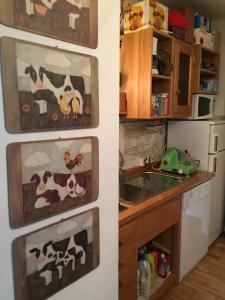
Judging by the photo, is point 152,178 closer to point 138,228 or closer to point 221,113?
point 138,228

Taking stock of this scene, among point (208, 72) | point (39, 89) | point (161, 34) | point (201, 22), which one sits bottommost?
point (39, 89)

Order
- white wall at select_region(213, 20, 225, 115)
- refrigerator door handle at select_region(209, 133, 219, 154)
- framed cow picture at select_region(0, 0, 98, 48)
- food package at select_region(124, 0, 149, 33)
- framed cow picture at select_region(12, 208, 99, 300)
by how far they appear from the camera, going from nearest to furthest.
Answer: framed cow picture at select_region(0, 0, 98, 48), framed cow picture at select_region(12, 208, 99, 300), food package at select_region(124, 0, 149, 33), refrigerator door handle at select_region(209, 133, 219, 154), white wall at select_region(213, 20, 225, 115)

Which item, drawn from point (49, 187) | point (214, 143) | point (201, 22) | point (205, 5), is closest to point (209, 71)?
point (201, 22)

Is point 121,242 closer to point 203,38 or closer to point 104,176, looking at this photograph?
point 104,176

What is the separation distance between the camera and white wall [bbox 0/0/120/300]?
0.83 metres

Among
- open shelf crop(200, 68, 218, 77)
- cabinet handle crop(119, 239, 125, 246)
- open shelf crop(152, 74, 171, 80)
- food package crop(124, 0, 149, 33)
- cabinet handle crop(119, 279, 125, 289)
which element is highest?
food package crop(124, 0, 149, 33)

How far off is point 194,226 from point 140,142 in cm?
95

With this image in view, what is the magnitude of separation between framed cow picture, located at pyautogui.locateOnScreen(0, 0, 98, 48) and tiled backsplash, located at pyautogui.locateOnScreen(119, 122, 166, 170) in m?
1.31

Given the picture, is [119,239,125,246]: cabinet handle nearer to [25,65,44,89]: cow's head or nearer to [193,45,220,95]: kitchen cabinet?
[25,65,44,89]: cow's head

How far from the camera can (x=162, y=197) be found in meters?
1.78

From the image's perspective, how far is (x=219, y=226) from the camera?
2945 mm

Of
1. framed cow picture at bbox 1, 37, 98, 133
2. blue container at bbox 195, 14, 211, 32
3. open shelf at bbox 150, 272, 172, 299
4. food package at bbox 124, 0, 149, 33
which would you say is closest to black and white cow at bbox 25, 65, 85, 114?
framed cow picture at bbox 1, 37, 98, 133

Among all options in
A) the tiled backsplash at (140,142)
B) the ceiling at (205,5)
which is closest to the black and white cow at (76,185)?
the tiled backsplash at (140,142)

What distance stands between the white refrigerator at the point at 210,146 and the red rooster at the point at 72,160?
1.81 meters
